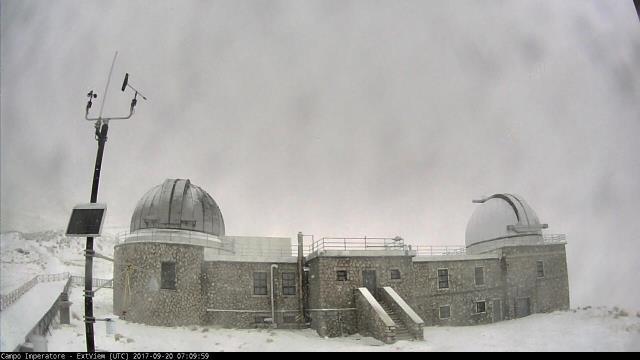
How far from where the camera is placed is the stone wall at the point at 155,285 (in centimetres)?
1463

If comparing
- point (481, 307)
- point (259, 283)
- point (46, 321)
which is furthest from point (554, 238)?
point (46, 321)

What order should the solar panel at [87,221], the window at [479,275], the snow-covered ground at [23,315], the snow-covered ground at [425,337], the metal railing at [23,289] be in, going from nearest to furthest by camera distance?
the snow-covered ground at [23,315] → the solar panel at [87,221] → the metal railing at [23,289] → the snow-covered ground at [425,337] → the window at [479,275]

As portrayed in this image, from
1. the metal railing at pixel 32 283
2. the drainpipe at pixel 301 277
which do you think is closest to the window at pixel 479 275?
the drainpipe at pixel 301 277

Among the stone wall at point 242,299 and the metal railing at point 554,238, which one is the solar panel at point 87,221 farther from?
the metal railing at point 554,238

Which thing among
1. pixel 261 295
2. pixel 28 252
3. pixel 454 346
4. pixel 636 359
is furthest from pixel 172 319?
pixel 636 359

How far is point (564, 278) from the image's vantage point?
17.5 meters

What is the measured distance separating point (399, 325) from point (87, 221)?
9347mm

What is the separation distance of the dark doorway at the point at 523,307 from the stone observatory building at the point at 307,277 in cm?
3

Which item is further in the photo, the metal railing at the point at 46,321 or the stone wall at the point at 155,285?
the stone wall at the point at 155,285

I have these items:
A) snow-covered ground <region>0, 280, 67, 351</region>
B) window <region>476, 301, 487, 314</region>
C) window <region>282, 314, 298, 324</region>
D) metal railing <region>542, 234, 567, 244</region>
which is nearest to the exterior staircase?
window <region>282, 314, 298, 324</region>

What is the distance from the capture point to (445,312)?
1761 centimetres

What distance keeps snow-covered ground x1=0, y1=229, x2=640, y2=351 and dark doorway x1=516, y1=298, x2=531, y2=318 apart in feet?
2.51

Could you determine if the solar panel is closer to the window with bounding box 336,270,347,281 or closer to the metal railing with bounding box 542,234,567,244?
the window with bounding box 336,270,347,281

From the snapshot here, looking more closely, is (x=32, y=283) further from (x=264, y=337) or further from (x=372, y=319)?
(x=372, y=319)
